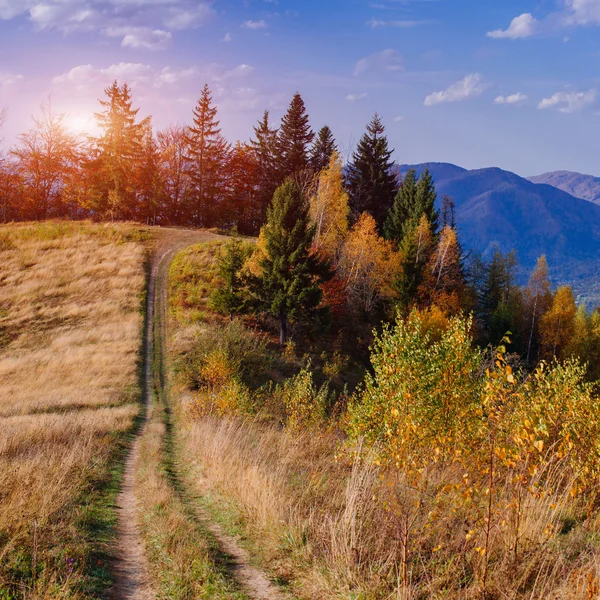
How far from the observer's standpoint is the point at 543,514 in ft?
19.5

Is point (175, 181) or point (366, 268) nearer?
point (366, 268)

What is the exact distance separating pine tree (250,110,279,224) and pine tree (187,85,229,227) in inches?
197

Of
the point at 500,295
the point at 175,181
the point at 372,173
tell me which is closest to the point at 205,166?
the point at 175,181

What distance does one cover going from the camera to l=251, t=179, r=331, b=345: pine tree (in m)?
34.6

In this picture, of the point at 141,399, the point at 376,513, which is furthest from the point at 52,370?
the point at 376,513

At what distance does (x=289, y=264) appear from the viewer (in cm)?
3519

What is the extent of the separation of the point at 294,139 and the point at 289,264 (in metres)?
30.2

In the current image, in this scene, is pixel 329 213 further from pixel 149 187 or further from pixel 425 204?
pixel 149 187

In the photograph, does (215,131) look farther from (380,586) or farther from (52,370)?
(380,586)

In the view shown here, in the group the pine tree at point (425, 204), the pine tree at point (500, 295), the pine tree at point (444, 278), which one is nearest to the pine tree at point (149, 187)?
the pine tree at point (425, 204)

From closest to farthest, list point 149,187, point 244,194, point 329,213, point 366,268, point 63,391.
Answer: point 63,391, point 329,213, point 366,268, point 149,187, point 244,194

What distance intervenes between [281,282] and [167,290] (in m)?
11.5

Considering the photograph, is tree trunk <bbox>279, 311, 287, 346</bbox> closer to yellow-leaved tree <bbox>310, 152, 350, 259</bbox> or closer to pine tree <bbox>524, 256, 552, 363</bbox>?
yellow-leaved tree <bbox>310, 152, 350, 259</bbox>

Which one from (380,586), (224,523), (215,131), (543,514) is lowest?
(224,523)
